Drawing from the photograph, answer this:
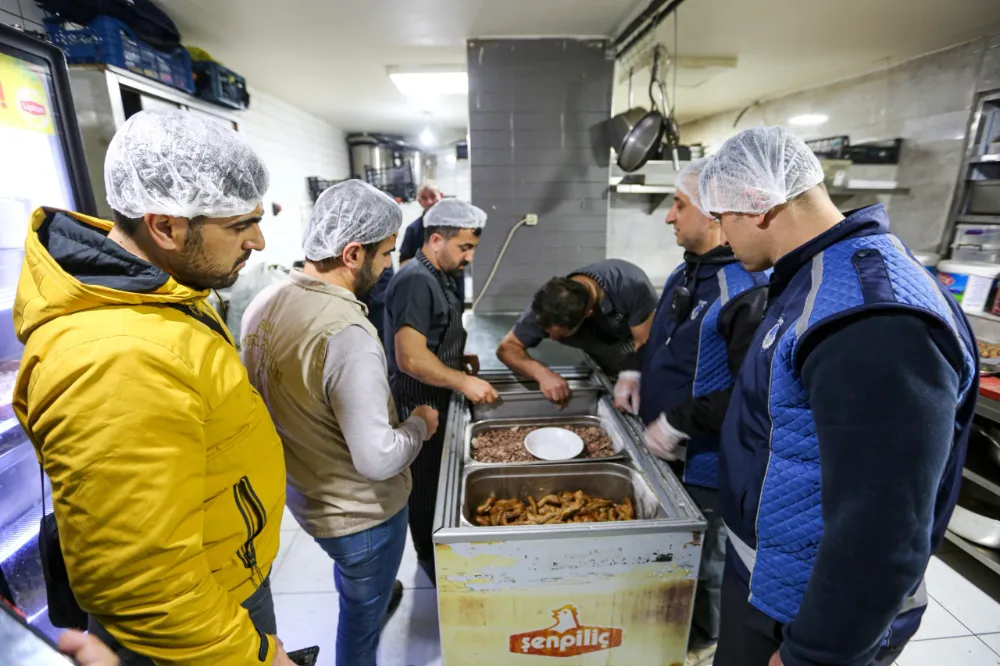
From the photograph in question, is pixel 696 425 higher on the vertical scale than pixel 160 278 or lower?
lower

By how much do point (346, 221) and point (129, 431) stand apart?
81 cm

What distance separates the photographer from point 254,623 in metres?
1.04

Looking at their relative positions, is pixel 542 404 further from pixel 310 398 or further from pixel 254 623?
pixel 254 623

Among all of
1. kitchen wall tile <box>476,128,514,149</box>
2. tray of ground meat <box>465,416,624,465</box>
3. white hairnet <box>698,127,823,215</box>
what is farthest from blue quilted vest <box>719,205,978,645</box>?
kitchen wall tile <box>476,128,514,149</box>

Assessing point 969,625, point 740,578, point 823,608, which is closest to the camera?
point 823,608

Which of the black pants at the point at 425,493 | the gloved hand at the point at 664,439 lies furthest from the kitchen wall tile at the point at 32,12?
the gloved hand at the point at 664,439

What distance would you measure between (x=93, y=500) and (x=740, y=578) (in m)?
1.29

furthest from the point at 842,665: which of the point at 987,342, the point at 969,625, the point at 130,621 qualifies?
the point at 987,342

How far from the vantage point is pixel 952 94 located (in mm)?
2863

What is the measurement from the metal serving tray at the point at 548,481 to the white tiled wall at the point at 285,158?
3470mm

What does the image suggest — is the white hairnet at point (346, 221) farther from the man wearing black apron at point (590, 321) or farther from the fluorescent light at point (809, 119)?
the fluorescent light at point (809, 119)

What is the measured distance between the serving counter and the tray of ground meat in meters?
0.16

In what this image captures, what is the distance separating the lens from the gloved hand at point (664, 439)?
1.46 metres

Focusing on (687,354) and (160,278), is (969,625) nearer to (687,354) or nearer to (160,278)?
(687,354)
